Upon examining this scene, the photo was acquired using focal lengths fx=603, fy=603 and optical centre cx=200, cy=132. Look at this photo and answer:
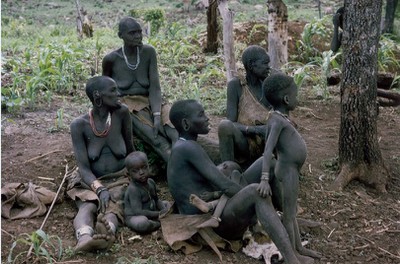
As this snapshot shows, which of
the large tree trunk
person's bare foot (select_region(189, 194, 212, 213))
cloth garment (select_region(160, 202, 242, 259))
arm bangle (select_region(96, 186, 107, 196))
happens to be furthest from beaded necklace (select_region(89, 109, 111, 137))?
the large tree trunk

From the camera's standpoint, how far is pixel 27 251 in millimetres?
4098

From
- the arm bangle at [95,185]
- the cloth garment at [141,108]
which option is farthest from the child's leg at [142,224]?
the cloth garment at [141,108]

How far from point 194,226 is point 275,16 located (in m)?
4.51

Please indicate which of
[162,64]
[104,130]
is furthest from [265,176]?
[162,64]

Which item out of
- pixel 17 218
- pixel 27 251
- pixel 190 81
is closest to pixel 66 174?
pixel 17 218

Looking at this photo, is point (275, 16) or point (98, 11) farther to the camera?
point (98, 11)

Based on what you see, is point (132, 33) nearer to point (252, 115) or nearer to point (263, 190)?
point (252, 115)

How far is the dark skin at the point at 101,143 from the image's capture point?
452 centimetres

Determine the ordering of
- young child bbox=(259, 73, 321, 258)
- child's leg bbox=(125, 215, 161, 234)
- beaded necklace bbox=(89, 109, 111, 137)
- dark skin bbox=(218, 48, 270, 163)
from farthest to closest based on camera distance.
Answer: dark skin bbox=(218, 48, 270, 163) → beaded necklace bbox=(89, 109, 111, 137) → child's leg bbox=(125, 215, 161, 234) → young child bbox=(259, 73, 321, 258)

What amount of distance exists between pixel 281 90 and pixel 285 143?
0.36 m

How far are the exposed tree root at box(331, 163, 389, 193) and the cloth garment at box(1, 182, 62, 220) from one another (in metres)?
2.47

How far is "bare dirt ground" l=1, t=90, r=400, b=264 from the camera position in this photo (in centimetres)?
417

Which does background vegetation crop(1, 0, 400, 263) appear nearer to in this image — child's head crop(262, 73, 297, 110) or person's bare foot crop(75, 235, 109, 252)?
person's bare foot crop(75, 235, 109, 252)

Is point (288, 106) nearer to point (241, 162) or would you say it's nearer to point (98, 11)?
point (241, 162)
